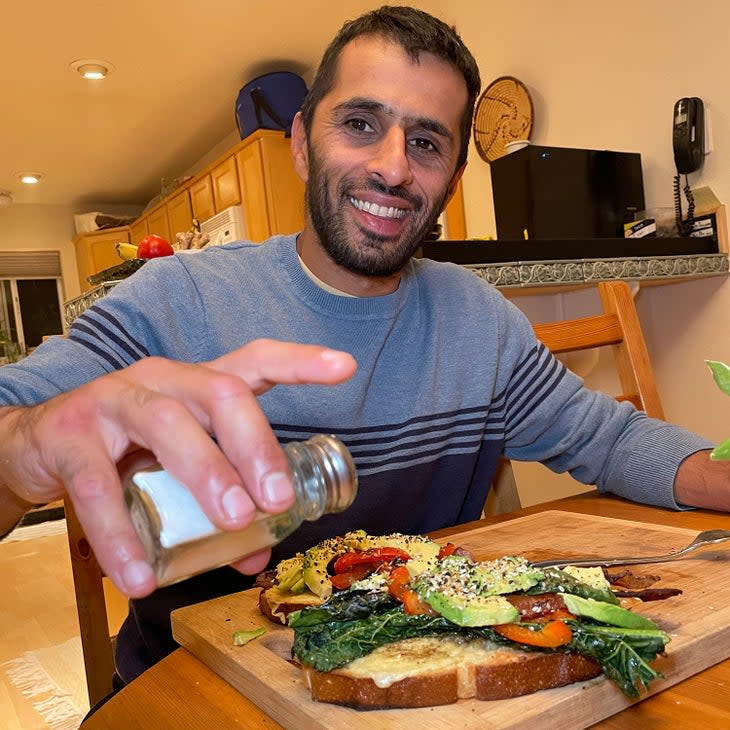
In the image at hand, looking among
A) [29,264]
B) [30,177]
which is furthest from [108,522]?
[29,264]

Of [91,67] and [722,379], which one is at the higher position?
[91,67]

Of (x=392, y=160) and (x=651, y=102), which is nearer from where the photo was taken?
(x=392, y=160)

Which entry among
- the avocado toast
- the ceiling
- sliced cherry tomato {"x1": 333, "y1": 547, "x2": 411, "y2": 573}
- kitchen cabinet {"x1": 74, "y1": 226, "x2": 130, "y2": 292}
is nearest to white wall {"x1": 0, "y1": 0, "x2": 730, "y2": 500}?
the ceiling

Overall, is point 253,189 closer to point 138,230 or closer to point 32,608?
point 138,230

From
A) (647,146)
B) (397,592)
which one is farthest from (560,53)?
(397,592)

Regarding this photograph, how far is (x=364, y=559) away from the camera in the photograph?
0.78 metres

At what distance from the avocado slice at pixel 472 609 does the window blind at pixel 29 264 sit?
25.8 ft

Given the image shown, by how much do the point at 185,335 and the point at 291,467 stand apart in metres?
0.77

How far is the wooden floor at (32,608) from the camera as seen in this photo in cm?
225

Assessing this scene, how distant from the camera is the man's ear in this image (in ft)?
4.62

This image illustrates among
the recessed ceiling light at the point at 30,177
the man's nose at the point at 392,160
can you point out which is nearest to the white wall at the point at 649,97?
the man's nose at the point at 392,160

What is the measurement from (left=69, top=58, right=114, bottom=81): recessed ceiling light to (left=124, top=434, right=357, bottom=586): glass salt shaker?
435 centimetres

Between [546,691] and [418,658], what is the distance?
0.10 meters

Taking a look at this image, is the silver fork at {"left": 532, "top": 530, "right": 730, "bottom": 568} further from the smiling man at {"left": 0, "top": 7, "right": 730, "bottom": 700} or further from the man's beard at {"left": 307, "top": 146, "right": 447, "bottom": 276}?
the man's beard at {"left": 307, "top": 146, "right": 447, "bottom": 276}
